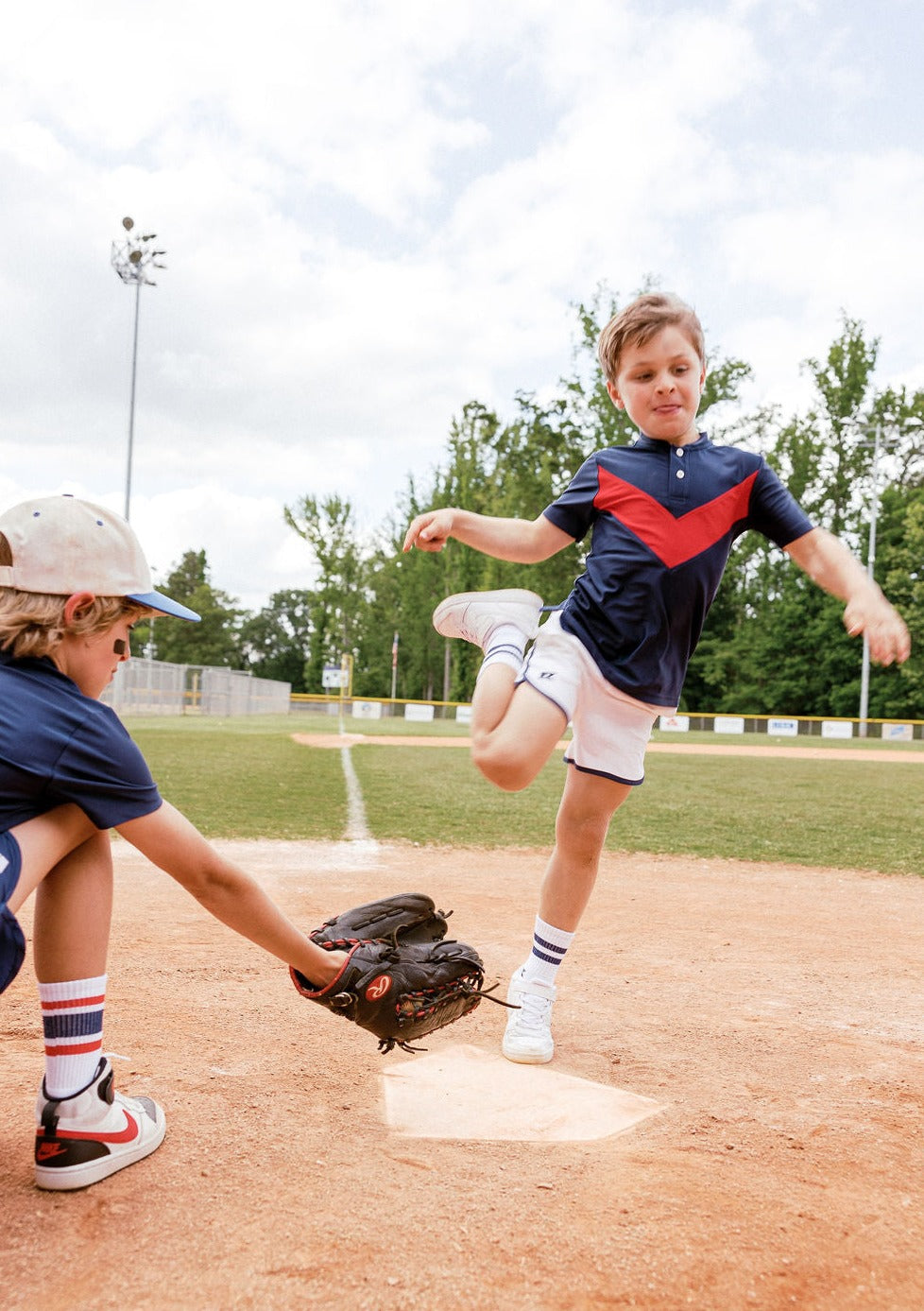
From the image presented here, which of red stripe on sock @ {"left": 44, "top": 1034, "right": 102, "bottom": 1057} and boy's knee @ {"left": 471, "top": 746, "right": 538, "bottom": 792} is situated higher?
boy's knee @ {"left": 471, "top": 746, "right": 538, "bottom": 792}

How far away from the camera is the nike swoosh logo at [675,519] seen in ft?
8.43

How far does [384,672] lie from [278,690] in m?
7.52

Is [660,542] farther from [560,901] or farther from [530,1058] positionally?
[530,1058]

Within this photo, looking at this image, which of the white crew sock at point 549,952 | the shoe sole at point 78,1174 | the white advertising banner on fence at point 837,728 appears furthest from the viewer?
the white advertising banner on fence at point 837,728

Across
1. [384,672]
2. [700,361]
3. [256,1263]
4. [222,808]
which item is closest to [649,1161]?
[256,1263]

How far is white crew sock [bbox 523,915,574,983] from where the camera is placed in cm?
285

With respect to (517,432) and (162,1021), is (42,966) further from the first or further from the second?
(517,432)

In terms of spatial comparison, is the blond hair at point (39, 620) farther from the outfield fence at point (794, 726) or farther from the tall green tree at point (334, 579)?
the tall green tree at point (334, 579)

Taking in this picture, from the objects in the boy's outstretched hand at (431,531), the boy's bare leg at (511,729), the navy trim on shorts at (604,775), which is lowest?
the navy trim on shorts at (604,775)

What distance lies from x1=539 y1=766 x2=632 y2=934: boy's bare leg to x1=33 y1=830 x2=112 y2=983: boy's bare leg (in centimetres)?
123

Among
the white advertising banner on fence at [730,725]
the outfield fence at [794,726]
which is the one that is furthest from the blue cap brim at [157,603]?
the white advertising banner on fence at [730,725]

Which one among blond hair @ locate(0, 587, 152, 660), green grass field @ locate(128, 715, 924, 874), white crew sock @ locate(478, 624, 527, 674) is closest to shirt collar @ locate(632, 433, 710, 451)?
white crew sock @ locate(478, 624, 527, 674)

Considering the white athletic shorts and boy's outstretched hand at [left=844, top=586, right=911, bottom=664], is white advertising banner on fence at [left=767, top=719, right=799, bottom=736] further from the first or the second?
boy's outstretched hand at [left=844, top=586, right=911, bottom=664]

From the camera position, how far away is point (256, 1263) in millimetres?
1580
